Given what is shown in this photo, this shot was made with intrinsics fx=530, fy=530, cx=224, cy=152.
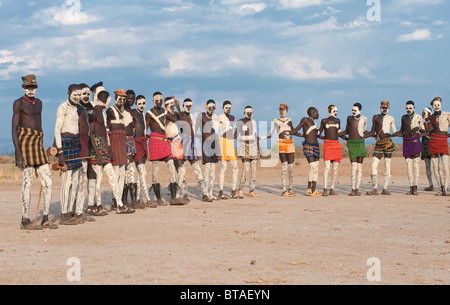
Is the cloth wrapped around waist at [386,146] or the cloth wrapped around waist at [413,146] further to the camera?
the cloth wrapped around waist at [413,146]

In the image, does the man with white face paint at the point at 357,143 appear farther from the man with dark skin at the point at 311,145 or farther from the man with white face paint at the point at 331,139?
the man with dark skin at the point at 311,145

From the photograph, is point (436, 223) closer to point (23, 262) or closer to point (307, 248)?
point (307, 248)

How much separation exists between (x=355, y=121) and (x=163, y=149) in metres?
5.98

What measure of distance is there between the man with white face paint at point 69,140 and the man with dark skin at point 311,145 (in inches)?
275

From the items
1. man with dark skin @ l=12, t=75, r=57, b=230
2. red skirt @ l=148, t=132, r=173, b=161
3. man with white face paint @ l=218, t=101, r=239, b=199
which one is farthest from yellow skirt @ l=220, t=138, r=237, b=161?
man with dark skin @ l=12, t=75, r=57, b=230

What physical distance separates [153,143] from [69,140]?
2925 mm

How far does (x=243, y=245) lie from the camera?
800 centimetres

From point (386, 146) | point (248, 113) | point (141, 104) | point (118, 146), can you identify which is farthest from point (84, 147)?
point (386, 146)

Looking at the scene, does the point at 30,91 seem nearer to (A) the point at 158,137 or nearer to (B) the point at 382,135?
(A) the point at 158,137

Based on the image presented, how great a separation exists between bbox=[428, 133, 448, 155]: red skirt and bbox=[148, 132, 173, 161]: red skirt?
7.58 m

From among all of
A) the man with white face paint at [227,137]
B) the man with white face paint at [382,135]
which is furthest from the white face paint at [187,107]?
the man with white face paint at [382,135]

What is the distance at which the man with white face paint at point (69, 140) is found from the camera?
32.0ft
